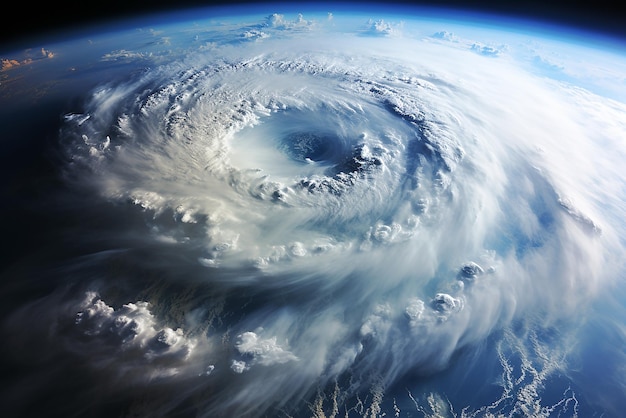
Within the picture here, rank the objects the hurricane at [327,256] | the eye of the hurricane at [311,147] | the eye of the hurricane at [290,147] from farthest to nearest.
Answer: the eye of the hurricane at [311,147], the eye of the hurricane at [290,147], the hurricane at [327,256]

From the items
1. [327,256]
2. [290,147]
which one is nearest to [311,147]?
[290,147]

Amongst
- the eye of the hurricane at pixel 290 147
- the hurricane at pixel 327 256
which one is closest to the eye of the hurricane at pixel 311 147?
the eye of the hurricane at pixel 290 147

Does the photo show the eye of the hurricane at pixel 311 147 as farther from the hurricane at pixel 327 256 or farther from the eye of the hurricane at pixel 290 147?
the hurricane at pixel 327 256

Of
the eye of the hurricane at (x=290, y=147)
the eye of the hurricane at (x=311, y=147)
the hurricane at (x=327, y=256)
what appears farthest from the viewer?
the eye of the hurricane at (x=311, y=147)

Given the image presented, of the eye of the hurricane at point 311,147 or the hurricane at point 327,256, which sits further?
the eye of the hurricane at point 311,147

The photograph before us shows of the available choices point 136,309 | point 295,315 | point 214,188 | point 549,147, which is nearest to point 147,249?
point 136,309

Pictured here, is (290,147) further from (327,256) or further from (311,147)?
(327,256)

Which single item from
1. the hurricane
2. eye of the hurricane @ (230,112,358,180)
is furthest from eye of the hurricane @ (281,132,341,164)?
the hurricane

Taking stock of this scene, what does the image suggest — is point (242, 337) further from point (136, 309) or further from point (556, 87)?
point (556, 87)
